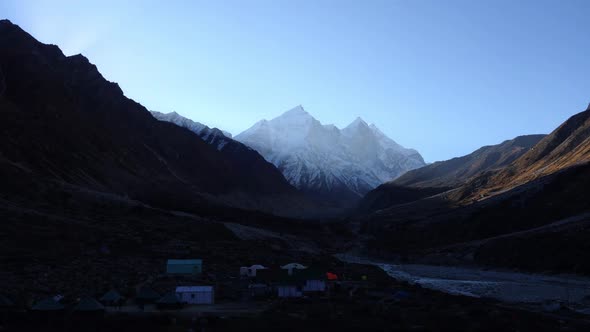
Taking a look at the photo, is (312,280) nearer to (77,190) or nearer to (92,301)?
(92,301)

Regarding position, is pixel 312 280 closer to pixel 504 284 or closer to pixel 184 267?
pixel 184 267

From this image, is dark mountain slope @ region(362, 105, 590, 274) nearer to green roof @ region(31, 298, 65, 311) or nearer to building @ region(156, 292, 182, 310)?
building @ region(156, 292, 182, 310)

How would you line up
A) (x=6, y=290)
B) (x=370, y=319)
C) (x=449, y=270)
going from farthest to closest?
1. (x=449, y=270)
2. (x=6, y=290)
3. (x=370, y=319)

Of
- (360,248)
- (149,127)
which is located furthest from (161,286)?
(149,127)

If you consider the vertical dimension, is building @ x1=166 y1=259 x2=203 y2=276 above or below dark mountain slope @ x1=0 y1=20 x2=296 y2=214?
below

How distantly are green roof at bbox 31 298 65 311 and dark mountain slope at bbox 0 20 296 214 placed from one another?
7222cm

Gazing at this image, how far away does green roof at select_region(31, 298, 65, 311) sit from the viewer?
35647 millimetres

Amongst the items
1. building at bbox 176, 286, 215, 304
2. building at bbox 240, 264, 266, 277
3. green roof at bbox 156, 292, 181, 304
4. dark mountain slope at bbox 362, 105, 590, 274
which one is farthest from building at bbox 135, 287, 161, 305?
dark mountain slope at bbox 362, 105, 590, 274

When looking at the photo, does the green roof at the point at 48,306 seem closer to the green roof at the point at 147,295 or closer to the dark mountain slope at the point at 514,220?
the green roof at the point at 147,295

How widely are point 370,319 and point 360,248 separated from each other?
87.9 m

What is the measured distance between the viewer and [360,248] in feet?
402

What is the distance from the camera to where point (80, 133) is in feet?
465

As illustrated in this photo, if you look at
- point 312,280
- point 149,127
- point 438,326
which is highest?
point 149,127

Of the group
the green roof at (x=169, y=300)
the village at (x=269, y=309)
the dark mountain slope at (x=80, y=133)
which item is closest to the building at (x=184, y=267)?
the village at (x=269, y=309)
